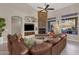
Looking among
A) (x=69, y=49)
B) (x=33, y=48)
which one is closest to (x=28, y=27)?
(x=33, y=48)

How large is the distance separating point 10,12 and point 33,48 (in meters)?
0.80

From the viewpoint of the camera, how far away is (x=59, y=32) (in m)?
1.97

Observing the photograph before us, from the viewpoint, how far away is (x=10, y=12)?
6.37ft

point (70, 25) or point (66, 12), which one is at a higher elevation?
point (66, 12)

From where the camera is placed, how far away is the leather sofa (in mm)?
1916

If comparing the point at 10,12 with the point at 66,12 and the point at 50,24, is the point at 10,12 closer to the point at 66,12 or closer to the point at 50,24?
the point at 50,24

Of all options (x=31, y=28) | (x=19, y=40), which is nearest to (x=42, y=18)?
(x=31, y=28)

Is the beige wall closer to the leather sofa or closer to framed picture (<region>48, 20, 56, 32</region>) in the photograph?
framed picture (<region>48, 20, 56, 32</region>)

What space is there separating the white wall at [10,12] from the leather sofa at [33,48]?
15 centimetres

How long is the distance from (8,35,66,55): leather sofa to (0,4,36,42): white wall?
0.15 meters

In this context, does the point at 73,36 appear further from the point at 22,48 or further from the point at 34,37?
the point at 22,48

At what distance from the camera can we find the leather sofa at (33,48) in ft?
6.28
